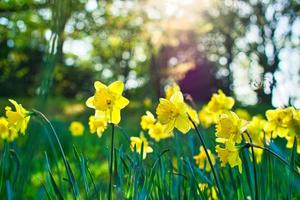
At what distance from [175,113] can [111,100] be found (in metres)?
0.20

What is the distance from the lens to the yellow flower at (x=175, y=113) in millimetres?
1397

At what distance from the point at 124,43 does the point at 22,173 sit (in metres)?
20.2

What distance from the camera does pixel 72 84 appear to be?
20.9 metres

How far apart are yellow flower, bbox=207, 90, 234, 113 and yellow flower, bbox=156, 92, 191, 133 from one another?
0.87 m

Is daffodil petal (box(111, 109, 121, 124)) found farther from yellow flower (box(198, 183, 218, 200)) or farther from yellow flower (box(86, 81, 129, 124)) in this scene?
yellow flower (box(198, 183, 218, 200))

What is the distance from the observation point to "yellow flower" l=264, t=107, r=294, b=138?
1559 millimetres

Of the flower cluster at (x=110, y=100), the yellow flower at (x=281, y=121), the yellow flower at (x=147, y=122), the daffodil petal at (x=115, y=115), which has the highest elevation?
the flower cluster at (x=110, y=100)

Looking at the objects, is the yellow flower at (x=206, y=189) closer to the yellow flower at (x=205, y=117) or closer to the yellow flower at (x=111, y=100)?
the yellow flower at (x=111, y=100)

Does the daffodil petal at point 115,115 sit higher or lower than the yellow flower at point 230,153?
higher

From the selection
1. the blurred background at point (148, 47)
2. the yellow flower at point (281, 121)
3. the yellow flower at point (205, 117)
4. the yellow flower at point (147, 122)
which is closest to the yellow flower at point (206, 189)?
the yellow flower at point (281, 121)

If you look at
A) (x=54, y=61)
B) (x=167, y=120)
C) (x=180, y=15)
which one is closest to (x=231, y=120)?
(x=167, y=120)

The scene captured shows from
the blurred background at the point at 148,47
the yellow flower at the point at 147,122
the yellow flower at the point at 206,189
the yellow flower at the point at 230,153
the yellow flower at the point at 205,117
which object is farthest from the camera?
the blurred background at the point at 148,47

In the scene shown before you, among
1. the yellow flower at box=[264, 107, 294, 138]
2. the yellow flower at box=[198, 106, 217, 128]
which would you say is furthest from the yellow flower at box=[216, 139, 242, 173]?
the yellow flower at box=[198, 106, 217, 128]

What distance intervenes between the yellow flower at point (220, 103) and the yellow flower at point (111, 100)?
957 millimetres
